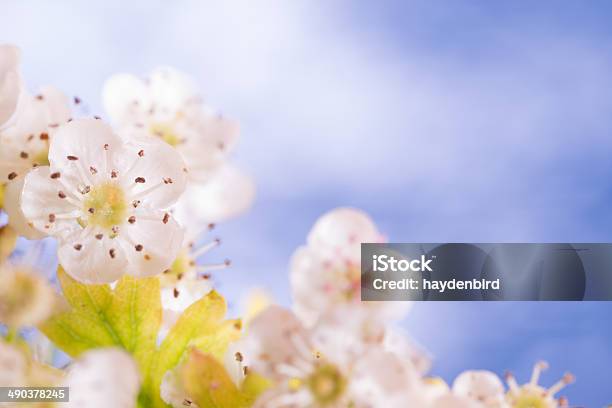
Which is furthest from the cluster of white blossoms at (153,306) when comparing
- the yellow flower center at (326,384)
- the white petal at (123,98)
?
the white petal at (123,98)

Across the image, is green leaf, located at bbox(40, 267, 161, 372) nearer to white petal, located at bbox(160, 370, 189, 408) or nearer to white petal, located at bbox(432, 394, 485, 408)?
white petal, located at bbox(160, 370, 189, 408)

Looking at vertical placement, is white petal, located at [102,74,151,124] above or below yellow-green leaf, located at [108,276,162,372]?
above

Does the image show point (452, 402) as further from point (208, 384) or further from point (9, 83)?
point (9, 83)

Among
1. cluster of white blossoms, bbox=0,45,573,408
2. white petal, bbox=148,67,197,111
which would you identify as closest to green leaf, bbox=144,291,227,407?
cluster of white blossoms, bbox=0,45,573,408

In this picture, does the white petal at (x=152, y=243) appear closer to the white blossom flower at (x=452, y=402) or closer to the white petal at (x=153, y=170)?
the white petal at (x=153, y=170)

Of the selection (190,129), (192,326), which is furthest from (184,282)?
(190,129)

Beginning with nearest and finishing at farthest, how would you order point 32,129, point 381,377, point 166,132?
point 381,377 → point 32,129 → point 166,132
